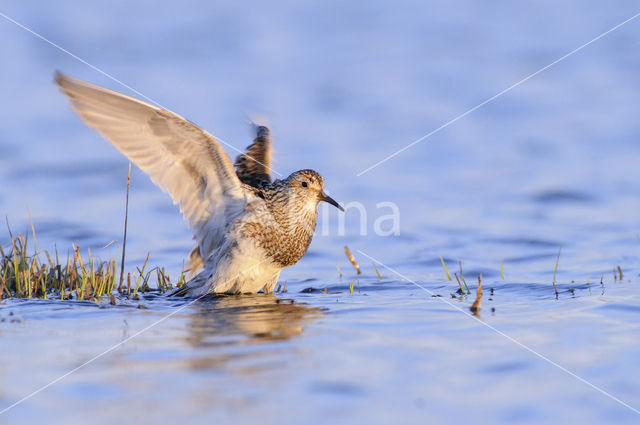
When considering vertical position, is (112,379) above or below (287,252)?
below

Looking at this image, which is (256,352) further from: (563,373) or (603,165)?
(603,165)

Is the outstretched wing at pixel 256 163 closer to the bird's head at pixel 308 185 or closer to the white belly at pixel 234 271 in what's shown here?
the bird's head at pixel 308 185

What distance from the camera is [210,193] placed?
25.8 feet

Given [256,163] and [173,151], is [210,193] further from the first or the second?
[256,163]

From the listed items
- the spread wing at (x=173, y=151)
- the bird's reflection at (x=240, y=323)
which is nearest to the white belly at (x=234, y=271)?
the bird's reflection at (x=240, y=323)

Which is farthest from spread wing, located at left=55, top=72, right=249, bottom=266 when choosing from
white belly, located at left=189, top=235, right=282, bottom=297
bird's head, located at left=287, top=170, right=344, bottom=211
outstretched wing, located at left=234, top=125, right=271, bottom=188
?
outstretched wing, located at left=234, top=125, right=271, bottom=188

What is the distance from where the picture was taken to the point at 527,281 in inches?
334

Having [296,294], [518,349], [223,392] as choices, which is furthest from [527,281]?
[223,392]

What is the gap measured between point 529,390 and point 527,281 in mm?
3878

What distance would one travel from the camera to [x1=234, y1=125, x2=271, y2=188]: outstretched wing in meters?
8.79

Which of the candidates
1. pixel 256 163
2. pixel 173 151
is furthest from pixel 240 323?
pixel 256 163

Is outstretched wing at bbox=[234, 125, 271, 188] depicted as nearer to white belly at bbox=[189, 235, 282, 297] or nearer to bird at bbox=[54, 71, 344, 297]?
bird at bbox=[54, 71, 344, 297]

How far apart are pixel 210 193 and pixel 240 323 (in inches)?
72.9

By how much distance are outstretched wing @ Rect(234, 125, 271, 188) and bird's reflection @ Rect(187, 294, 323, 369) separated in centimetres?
148
